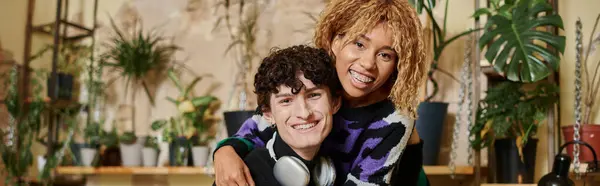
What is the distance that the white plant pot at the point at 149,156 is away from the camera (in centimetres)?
287

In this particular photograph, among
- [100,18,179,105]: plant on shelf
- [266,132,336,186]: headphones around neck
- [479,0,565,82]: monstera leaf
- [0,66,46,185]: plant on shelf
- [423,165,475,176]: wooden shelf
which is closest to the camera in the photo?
[266,132,336,186]: headphones around neck

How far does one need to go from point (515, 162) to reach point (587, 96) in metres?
0.33

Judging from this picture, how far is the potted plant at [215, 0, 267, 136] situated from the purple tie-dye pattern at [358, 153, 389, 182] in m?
1.68

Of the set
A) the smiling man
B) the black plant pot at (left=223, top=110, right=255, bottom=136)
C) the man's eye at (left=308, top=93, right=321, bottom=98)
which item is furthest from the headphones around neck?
the black plant pot at (left=223, top=110, right=255, bottom=136)

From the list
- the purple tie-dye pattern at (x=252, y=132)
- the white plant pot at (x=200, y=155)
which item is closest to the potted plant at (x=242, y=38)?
the white plant pot at (x=200, y=155)

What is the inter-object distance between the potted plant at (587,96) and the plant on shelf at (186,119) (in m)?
1.44

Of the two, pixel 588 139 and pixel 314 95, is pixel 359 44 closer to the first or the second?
pixel 314 95

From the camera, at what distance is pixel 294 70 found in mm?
1043

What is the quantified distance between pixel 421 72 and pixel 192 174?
6.43 feet

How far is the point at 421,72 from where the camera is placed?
1.14 meters

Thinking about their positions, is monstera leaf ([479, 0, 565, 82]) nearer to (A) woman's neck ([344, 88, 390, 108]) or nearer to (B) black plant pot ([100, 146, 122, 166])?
(A) woman's neck ([344, 88, 390, 108])

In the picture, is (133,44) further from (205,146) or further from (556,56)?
(556,56)

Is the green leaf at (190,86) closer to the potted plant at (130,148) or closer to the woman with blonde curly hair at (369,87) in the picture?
the potted plant at (130,148)

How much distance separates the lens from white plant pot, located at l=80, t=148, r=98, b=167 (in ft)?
9.52
